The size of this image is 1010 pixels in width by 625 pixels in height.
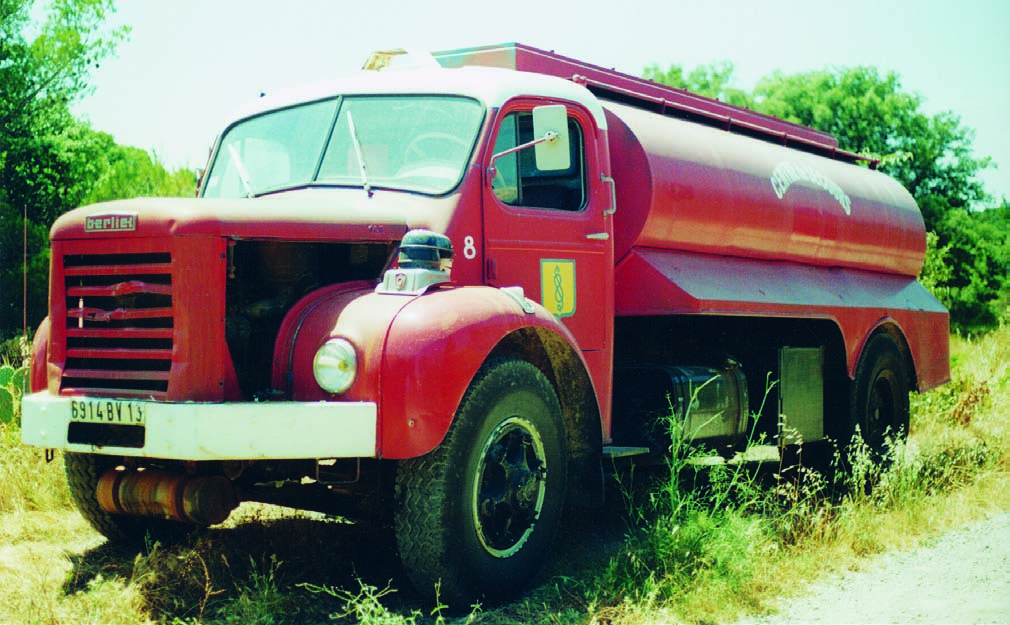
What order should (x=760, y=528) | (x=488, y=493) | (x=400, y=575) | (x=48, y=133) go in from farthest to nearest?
(x=48, y=133) → (x=760, y=528) → (x=400, y=575) → (x=488, y=493)

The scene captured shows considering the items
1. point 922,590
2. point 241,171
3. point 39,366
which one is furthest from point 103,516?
point 922,590

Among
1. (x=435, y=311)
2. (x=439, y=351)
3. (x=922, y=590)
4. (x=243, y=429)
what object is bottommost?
(x=922, y=590)

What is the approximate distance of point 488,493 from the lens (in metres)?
5.13

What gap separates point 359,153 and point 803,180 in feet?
13.5

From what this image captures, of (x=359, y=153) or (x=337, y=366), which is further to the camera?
(x=359, y=153)

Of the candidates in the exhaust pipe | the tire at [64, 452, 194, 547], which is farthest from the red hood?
the tire at [64, 452, 194, 547]

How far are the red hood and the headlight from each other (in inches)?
23.4

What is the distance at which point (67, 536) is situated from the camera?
6359 millimetres

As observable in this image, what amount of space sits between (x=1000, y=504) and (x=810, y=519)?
2045 mm

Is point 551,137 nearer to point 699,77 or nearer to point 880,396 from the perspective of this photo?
point 880,396

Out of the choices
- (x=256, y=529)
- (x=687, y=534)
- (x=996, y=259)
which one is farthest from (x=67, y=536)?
(x=996, y=259)

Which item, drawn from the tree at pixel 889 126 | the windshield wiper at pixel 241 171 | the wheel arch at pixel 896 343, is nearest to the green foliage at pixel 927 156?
the tree at pixel 889 126

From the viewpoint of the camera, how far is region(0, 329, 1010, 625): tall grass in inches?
193

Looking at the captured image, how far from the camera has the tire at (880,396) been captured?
350 inches
